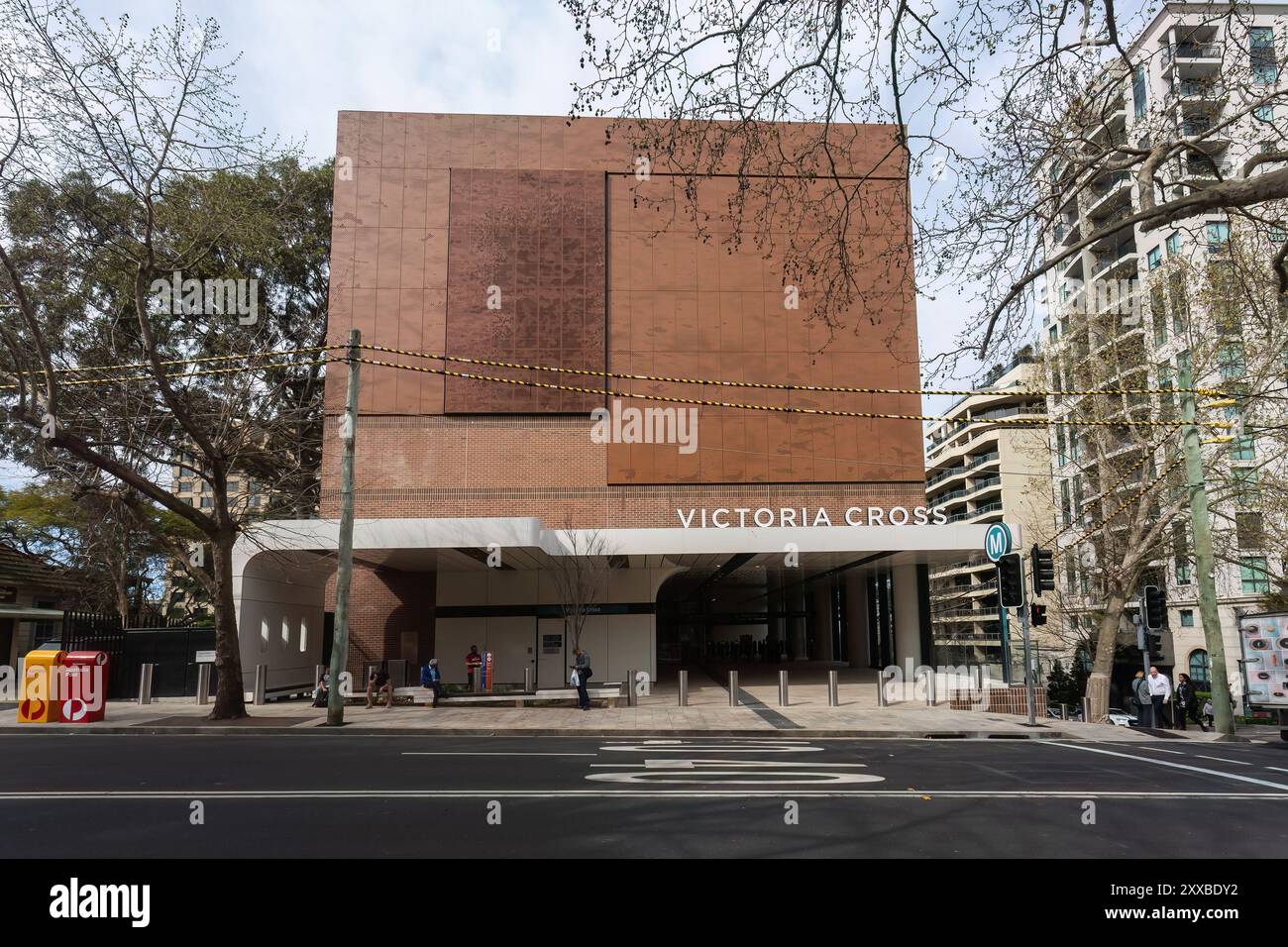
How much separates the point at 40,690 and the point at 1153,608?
23924 mm

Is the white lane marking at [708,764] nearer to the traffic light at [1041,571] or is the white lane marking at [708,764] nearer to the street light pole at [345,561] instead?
the street light pole at [345,561]

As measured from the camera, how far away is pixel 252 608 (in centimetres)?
2392

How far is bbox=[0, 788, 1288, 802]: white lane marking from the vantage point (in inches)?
335

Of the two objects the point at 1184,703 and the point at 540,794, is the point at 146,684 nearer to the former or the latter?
the point at 540,794

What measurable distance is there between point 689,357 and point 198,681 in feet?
58.6

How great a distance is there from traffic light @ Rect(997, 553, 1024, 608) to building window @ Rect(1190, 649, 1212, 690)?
31395 millimetres

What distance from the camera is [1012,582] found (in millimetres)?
17594

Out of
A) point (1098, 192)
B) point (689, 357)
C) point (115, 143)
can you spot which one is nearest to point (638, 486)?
point (689, 357)

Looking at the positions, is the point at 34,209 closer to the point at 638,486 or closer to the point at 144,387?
the point at 144,387

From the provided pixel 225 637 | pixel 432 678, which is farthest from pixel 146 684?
pixel 432 678

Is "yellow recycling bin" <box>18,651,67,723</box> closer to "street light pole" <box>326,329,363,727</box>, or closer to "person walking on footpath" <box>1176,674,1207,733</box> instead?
"street light pole" <box>326,329,363,727</box>

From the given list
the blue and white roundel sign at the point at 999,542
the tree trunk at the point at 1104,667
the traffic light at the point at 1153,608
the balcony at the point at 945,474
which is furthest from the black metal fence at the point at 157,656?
the balcony at the point at 945,474
